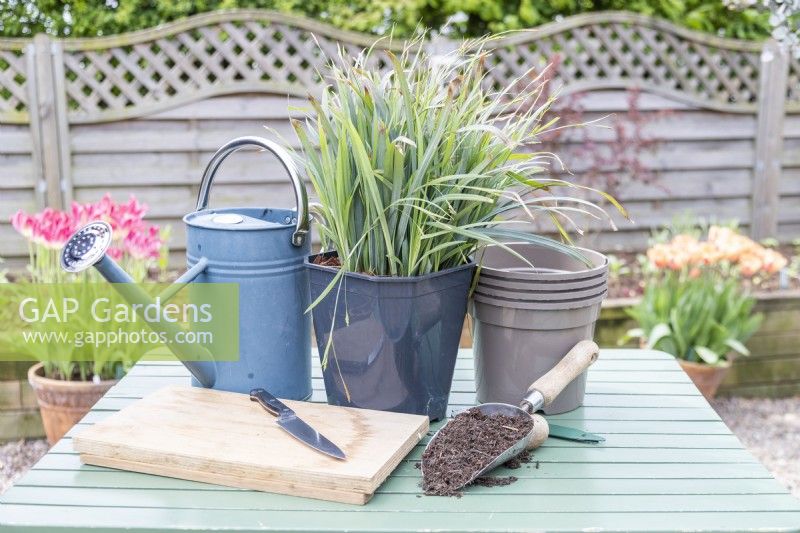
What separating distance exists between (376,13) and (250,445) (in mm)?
3873

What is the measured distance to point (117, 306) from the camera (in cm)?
261

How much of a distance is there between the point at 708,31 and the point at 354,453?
4702 millimetres

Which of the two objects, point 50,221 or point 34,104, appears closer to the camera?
point 50,221

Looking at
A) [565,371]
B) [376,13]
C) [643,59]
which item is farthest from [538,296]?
[376,13]

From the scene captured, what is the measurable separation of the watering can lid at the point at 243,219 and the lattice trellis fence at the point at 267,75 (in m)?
2.24

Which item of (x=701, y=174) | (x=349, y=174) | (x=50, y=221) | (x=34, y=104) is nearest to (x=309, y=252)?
(x=349, y=174)

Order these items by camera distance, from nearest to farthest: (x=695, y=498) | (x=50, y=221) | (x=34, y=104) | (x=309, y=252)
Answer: (x=695, y=498)
(x=309, y=252)
(x=50, y=221)
(x=34, y=104)

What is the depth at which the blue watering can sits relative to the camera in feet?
4.33

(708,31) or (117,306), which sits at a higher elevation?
(708,31)

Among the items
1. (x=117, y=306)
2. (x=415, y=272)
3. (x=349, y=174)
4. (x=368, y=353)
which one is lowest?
(x=117, y=306)

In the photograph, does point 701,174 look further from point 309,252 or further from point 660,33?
point 309,252

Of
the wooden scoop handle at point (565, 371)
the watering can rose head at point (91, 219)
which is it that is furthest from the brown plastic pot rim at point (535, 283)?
the watering can rose head at point (91, 219)

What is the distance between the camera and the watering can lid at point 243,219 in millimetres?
1332

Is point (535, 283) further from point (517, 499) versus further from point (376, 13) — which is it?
point (376, 13)
